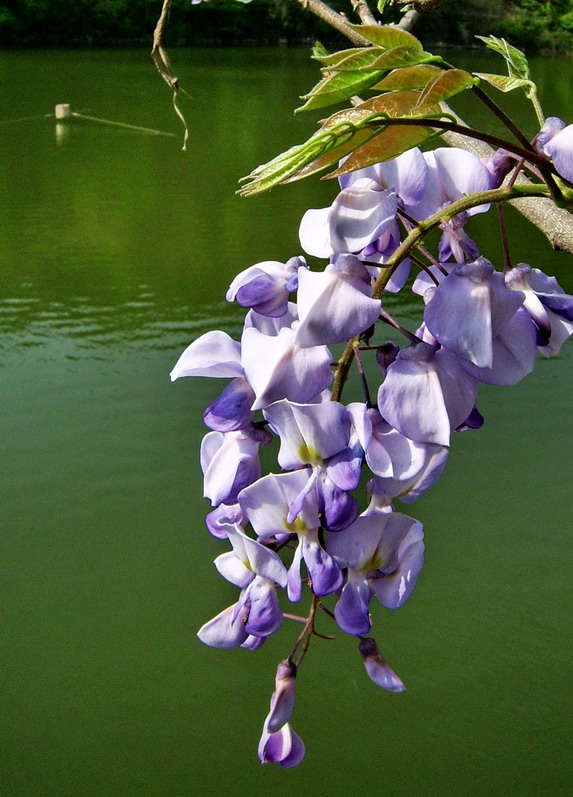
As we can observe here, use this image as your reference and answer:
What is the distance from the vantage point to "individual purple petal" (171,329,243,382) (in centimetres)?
27

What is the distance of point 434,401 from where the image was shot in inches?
8.6

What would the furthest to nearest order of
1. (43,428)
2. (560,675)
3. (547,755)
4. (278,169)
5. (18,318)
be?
1. (18,318)
2. (43,428)
3. (560,675)
4. (547,755)
5. (278,169)

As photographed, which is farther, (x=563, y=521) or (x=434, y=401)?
(x=563, y=521)

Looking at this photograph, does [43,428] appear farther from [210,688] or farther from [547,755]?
[547,755]

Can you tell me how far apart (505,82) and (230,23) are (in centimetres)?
1373

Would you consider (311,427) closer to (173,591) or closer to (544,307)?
(544,307)

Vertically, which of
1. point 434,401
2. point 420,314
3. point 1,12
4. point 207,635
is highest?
point 434,401

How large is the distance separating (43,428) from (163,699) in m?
0.76

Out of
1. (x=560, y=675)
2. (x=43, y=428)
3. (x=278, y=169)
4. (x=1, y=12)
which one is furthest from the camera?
(x=1, y=12)

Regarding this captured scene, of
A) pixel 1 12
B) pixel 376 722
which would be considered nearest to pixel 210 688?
pixel 376 722

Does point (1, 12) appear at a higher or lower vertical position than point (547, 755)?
lower

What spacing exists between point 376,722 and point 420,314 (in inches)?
55.6

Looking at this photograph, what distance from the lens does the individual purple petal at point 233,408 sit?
0.26m

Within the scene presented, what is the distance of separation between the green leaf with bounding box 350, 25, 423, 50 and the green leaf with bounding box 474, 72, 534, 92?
3cm
